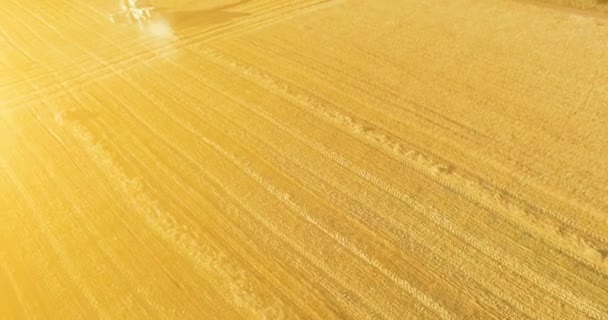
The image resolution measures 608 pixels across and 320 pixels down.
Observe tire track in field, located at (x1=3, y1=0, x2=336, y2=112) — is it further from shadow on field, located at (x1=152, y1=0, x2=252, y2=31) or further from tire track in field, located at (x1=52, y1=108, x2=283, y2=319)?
tire track in field, located at (x1=52, y1=108, x2=283, y2=319)

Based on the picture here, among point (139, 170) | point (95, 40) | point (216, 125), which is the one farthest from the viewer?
point (95, 40)

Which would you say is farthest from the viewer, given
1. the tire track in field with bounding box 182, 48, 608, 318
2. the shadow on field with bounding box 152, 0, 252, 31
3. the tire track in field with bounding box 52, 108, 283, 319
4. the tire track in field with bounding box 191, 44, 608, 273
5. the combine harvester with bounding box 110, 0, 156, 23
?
the combine harvester with bounding box 110, 0, 156, 23

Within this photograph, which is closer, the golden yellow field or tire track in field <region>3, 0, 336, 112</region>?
the golden yellow field

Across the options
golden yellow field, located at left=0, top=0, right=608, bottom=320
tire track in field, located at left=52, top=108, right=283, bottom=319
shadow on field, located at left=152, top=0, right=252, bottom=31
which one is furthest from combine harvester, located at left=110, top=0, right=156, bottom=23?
tire track in field, located at left=52, top=108, right=283, bottom=319

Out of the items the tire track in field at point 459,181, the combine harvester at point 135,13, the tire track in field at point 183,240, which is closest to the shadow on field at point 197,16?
the combine harvester at point 135,13

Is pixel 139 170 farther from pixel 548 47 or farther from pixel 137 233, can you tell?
pixel 548 47

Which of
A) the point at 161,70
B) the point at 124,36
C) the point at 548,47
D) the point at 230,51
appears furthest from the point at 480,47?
the point at 124,36

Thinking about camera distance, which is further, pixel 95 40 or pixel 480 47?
pixel 95 40

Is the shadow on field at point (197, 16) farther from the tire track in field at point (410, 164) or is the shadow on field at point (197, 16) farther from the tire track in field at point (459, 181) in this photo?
the tire track in field at point (459, 181)
